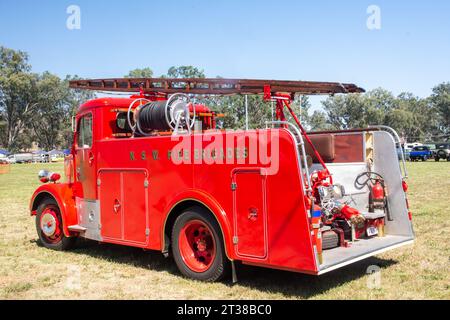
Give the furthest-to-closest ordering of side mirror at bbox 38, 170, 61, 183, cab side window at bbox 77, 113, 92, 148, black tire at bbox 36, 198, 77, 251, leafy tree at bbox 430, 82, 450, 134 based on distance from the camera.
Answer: leafy tree at bbox 430, 82, 450, 134
side mirror at bbox 38, 170, 61, 183
black tire at bbox 36, 198, 77, 251
cab side window at bbox 77, 113, 92, 148

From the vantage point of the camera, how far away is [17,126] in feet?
276

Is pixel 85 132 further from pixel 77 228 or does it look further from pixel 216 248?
pixel 216 248

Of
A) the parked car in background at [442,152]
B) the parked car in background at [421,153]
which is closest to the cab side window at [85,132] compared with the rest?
the parked car in background at [442,152]

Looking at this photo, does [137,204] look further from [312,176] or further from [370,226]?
[370,226]

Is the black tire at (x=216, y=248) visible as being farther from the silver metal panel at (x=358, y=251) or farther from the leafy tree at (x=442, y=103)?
the leafy tree at (x=442, y=103)

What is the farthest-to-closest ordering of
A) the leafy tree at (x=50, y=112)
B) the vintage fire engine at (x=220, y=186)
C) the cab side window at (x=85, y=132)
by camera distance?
the leafy tree at (x=50, y=112), the cab side window at (x=85, y=132), the vintage fire engine at (x=220, y=186)

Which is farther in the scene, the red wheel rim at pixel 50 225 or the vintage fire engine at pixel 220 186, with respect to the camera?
the red wheel rim at pixel 50 225

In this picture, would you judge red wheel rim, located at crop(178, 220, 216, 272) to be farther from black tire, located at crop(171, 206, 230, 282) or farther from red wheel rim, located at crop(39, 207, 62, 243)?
red wheel rim, located at crop(39, 207, 62, 243)

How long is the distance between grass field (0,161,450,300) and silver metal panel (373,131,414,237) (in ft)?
1.72

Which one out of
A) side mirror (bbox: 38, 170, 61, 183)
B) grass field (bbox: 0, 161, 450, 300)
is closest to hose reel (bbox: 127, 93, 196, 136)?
grass field (bbox: 0, 161, 450, 300)

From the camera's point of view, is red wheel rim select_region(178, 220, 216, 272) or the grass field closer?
the grass field

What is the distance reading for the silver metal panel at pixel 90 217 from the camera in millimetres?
7625

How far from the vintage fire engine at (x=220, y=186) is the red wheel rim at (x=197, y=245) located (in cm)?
1

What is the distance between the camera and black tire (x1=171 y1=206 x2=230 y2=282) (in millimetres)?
5934
